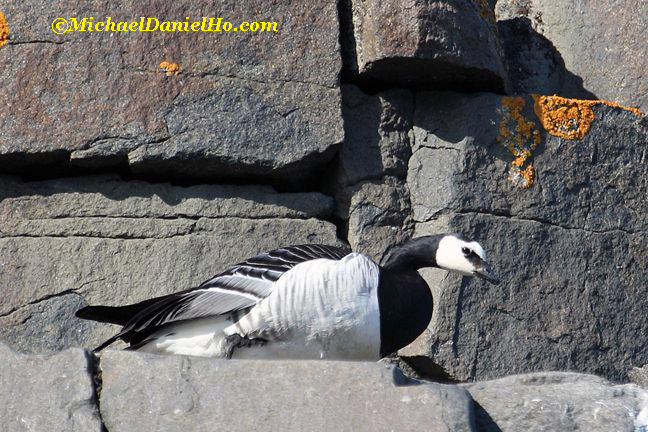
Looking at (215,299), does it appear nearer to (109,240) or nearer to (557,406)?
(109,240)

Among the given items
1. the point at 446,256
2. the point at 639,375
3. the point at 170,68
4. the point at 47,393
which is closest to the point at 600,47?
the point at 639,375

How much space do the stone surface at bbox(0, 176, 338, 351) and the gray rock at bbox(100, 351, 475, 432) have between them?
1.63 metres

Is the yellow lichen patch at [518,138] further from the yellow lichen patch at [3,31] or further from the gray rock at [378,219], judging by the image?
the yellow lichen patch at [3,31]

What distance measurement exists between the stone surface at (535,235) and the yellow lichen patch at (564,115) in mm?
34

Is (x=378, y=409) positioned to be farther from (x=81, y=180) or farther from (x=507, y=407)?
(x=81, y=180)

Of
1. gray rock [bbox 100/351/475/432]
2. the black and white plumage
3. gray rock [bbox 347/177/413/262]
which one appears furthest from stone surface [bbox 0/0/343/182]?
gray rock [bbox 100/351/475/432]

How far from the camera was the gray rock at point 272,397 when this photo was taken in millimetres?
Result: 3766

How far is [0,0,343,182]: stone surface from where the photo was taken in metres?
5.57

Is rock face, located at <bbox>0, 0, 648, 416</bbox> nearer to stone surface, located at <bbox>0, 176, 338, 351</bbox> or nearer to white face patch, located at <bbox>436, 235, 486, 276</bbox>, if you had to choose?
stone surface, located at <bbox>0, 176, 338, 351</bbox>

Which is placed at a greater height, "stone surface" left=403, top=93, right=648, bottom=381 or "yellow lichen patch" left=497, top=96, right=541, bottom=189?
"yellow lichen patch" left=497, top=96, right=541, bottom=189

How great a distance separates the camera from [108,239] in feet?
18.3

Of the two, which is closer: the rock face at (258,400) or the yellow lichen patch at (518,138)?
the rock face at (258,400)

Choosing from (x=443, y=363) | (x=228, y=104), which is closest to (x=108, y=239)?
(x=228, y=104)

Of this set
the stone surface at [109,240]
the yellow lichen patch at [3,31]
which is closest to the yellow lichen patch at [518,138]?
the stone surface at [109,240]
